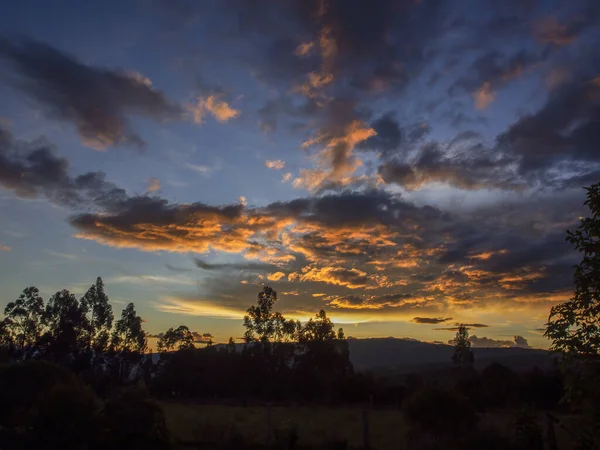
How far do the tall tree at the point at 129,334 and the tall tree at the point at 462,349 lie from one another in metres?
52.3

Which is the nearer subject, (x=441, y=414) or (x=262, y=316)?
(x=441, y=414)

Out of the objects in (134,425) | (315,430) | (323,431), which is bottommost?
(315,430)

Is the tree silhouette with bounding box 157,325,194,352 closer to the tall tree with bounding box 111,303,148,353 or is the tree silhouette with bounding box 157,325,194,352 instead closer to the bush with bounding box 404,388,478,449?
the tall tree with bounding box 111,303,148,353

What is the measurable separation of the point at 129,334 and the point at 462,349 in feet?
181

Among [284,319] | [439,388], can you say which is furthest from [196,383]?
[439,388]

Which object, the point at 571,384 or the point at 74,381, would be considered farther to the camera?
the point at 74,381

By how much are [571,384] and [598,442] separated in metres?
1.18

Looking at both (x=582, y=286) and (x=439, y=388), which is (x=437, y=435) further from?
(x=582, y=286)

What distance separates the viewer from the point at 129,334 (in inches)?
3066

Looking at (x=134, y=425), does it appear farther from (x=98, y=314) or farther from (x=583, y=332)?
(x=98, y=314)

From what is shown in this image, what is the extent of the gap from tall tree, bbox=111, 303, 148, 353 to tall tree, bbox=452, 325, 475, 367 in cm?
5234

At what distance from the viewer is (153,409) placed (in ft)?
68.8

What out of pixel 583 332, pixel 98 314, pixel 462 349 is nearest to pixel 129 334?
pixel 98 314

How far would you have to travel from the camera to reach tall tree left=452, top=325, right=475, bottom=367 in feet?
271
